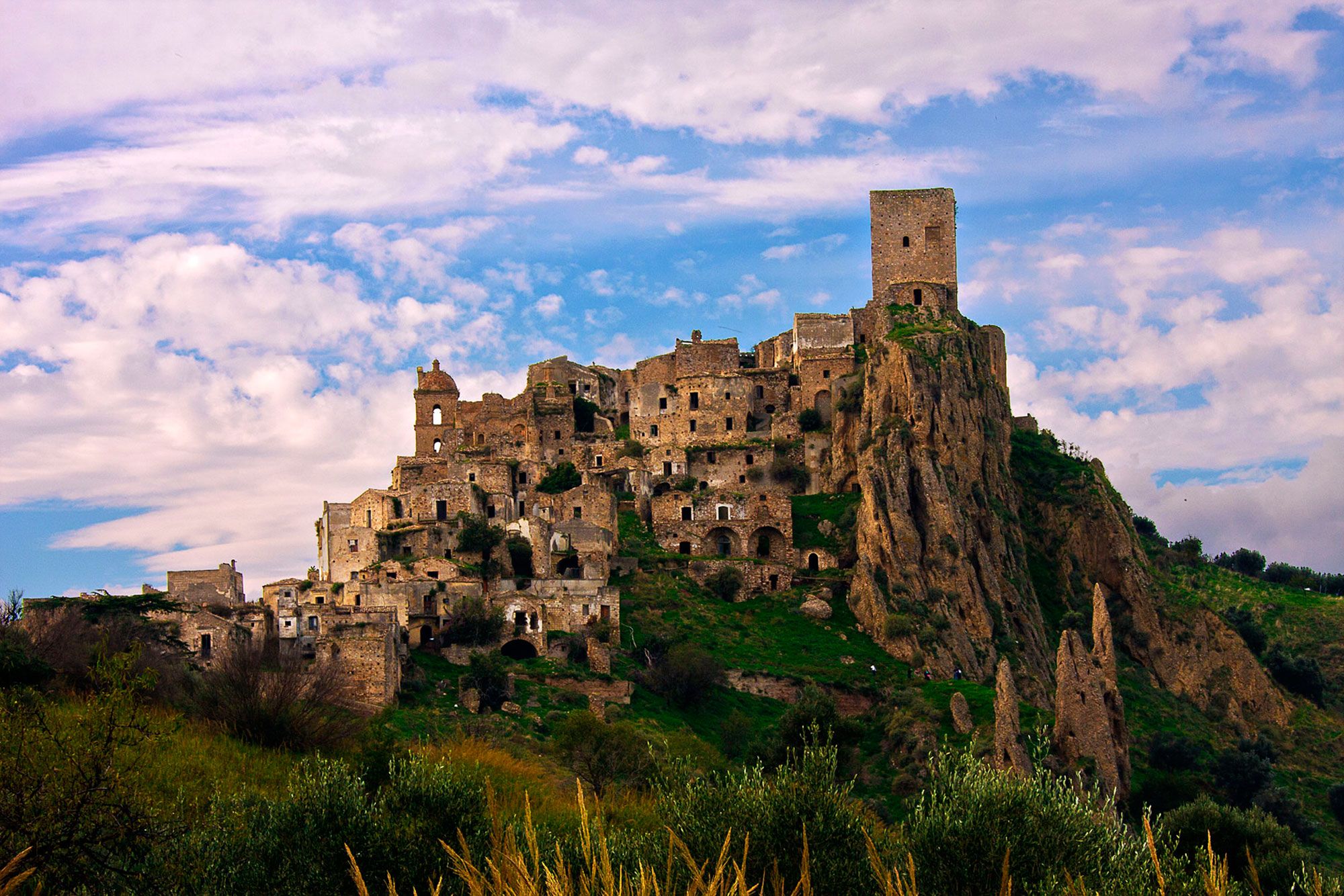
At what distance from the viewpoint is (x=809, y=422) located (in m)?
94.8

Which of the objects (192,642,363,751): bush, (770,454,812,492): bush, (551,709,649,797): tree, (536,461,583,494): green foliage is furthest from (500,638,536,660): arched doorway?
(770,454,812,492): bush

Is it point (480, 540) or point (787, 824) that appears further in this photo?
point (480, 540)

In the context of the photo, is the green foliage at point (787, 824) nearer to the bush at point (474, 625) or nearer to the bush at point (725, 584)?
the bush at point (474, 625)

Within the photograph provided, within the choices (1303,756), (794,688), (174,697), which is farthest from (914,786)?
(1303,756)

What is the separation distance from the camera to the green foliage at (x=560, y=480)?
9025cm

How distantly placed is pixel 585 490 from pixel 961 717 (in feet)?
88.9

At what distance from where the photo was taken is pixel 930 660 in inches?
2901

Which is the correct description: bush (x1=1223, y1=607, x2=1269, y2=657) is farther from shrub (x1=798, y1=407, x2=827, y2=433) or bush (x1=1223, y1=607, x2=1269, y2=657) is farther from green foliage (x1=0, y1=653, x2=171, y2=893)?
green foliage (x1=0, y1=653, x2=171, y2=893)

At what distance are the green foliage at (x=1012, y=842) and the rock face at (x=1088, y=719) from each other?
26133 millimetres

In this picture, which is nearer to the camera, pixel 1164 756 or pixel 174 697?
pixel 174 697

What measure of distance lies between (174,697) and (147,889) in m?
18.5

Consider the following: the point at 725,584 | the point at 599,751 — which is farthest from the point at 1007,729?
the point at 725,584

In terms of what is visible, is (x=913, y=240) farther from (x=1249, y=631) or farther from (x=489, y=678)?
(x=489, y=678)

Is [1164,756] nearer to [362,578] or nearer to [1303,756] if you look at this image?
[1303,756]
